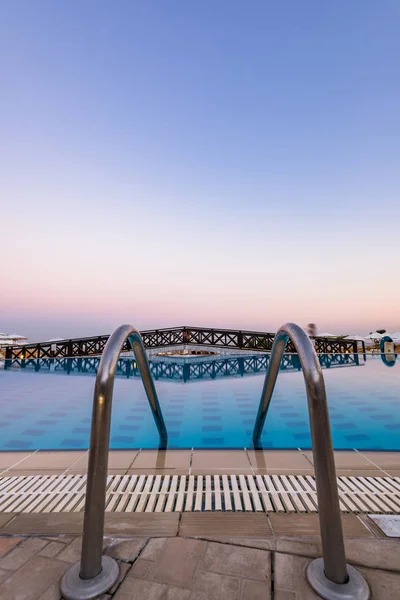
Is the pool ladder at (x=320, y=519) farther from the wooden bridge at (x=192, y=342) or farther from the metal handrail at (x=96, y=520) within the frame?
the wooden bridge at (x=192, y=342)

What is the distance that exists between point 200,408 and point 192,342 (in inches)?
558

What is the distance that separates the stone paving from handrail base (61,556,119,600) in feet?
0.11

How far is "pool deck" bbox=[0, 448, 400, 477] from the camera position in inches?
121

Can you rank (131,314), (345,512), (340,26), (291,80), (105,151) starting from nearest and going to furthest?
(345,512) → (340,26) → (291,80) → (105,151) → (131,314)

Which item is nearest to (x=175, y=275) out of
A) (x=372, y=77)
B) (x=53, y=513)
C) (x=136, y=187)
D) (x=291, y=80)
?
(x=136, y=187)

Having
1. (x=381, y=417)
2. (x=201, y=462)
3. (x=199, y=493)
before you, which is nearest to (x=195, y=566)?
(x=199, y=493)

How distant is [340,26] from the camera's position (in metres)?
11.6

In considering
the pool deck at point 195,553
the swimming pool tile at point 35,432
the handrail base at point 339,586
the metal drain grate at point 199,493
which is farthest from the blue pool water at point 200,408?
the handrail base at point 339,586

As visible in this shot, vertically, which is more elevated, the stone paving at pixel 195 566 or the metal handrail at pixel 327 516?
the metal handrail at pixel 327 516

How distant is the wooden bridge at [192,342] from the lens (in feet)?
57.5

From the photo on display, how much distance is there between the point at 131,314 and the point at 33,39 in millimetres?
32970

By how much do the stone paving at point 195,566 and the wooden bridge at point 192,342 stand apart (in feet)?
54.7

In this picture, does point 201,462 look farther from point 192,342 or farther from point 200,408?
point 192,342

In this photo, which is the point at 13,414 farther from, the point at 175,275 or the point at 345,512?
the point at 175,275
